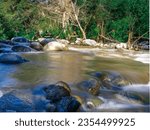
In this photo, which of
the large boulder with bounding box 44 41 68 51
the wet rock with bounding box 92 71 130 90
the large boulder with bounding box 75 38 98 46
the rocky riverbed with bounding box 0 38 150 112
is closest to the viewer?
the rocky riverbed with bounding box 0 38 150 112

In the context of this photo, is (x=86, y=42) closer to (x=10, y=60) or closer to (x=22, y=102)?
(x=10, y=60)

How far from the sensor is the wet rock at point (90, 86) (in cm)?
708

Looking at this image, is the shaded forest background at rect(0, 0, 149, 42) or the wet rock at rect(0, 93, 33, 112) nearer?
Result: the wet rock at rect(0, 93, 33, 112)

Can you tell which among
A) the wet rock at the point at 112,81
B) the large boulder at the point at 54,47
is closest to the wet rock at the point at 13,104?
the wet rock at the point at 112,81

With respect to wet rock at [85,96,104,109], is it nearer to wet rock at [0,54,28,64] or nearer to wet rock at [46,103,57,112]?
wet rock at [46,103,57,112]

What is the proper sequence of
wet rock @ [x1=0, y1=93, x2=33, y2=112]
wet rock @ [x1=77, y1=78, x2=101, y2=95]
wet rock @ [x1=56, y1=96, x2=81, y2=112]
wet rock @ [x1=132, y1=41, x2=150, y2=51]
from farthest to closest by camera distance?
wet rock @ [x1=132, y1=41, x2=150, y2=51] → wet rock @ [x1=77, y1=78, x2=101, y2=95] → wet rock @ [x1=56, y1=96, x2=81, y2=112] → wet rock @ [x1=0, y1=93, x2=33, y2=112]

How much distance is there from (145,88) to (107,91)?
1.05 m

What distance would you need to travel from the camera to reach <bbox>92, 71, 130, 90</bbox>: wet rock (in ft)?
25.4

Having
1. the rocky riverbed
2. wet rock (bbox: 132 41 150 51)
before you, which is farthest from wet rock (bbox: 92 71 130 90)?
wet rock (bbox: 132 41 150 51)

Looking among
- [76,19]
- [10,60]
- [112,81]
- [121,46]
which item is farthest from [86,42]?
[112,81]

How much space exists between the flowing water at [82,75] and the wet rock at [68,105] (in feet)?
0.68

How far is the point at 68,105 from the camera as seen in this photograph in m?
5.93

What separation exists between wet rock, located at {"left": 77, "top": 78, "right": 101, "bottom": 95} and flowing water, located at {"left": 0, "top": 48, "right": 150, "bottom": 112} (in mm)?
113

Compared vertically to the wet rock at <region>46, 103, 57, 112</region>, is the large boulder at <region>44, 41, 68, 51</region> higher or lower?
higher
